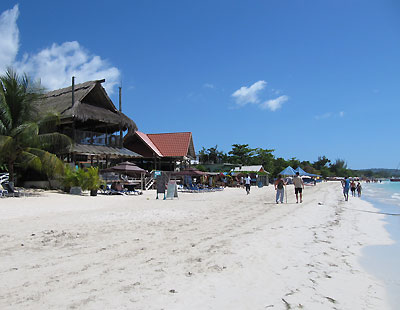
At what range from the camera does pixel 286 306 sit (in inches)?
120

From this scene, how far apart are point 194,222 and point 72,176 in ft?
31.3

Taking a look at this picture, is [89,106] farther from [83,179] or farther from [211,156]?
[211,156]

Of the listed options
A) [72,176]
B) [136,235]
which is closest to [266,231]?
[136,235]

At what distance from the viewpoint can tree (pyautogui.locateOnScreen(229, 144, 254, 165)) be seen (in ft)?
165

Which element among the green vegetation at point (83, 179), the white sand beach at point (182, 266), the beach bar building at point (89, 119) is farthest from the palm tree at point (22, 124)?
the white sand beach at point (182, 266)

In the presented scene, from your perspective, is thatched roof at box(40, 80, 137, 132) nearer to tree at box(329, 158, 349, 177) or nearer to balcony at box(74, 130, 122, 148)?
balcony at box(74, 130, 122, 148)

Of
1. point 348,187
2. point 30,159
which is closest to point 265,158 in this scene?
point 348,187

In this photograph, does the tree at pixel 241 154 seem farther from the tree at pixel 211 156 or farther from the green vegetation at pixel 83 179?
the green vegetation at pixel 83 179

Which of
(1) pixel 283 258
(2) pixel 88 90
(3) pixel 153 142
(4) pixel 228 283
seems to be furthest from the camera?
(3) pixel 153 142

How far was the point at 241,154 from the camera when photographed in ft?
166

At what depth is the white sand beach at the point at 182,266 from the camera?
3.14 metres

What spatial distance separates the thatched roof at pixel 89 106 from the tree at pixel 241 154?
2893 centimetres

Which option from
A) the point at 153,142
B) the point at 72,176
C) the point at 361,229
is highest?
the point at 153,142

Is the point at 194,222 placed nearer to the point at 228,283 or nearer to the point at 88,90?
the point at 228,283
